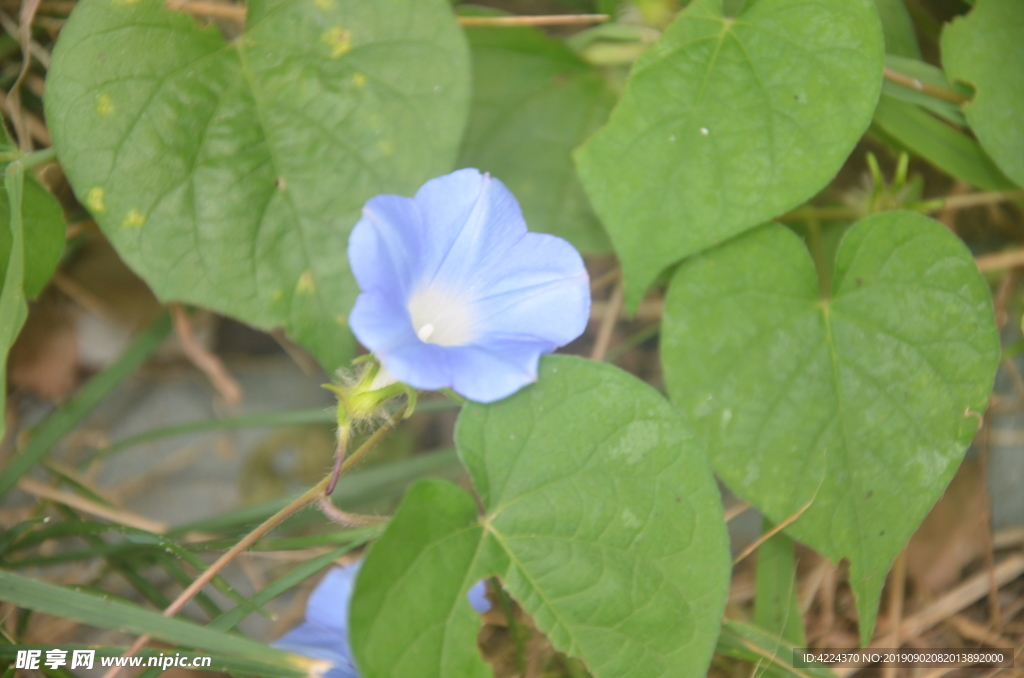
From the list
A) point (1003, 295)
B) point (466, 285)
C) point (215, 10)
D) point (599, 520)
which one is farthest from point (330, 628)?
point (1003, 295)

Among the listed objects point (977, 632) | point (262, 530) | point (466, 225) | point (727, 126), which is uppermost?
point (727, 126)

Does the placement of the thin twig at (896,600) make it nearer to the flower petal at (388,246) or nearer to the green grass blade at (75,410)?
the flower petal at (388,246)

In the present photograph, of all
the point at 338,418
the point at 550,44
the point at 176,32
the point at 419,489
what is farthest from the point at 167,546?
the point at 550,44

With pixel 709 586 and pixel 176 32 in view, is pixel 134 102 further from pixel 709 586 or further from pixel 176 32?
pixel 709 586

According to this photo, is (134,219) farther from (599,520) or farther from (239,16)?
(599,520)

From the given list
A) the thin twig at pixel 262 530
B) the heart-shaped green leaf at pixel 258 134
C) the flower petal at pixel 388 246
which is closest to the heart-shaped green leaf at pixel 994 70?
the heart-shaped green leaf at pixel 258 134

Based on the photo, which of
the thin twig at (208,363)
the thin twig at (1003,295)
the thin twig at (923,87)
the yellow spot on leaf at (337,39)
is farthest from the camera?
the thin twig at (208,363)
